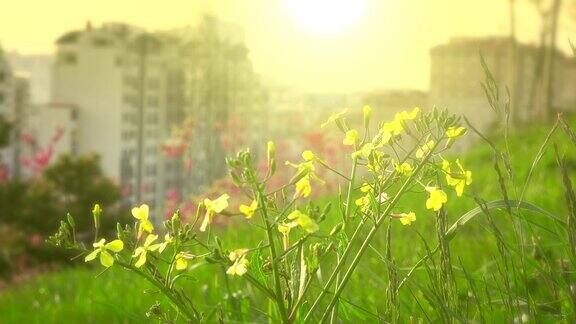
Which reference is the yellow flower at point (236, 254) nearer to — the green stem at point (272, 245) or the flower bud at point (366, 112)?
the green stem at point (272, 245)

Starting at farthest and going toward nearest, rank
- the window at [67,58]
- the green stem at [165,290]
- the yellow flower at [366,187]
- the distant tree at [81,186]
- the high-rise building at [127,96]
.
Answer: the window at [67,58]
the high-rise building at [127,96]
the distant tree at [81,186]
the yellow flower at [366,187]
the green stem at [165,290]

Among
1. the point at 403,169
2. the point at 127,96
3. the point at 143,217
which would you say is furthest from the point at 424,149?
the point at 127,96

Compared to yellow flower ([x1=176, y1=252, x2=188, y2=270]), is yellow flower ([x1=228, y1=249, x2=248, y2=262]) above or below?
above

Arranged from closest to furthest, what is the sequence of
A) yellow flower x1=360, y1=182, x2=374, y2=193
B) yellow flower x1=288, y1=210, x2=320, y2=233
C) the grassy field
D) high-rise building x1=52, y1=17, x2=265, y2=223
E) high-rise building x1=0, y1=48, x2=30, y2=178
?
1. yellow flower x1=288, y1=210, x2=320, y2=233
2. yellow flower x1=360, y1=182, x2=374, y2=193
3. the grassy field
4. high-rise building x1=0, y1=48, x2=30, y2=178
5. high-rise building x1=52, y1=17, x2=265, y2=223

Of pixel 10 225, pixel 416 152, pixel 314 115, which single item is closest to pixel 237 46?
pixel 314 115

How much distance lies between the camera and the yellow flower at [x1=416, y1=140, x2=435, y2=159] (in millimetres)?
1119

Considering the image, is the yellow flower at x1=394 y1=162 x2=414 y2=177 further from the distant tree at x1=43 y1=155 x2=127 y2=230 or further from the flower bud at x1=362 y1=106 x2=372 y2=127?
the distant tree at x1=43 y1=155 x2=127 y2=230

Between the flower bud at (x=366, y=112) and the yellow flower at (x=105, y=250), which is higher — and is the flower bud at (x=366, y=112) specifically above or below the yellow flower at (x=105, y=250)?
above

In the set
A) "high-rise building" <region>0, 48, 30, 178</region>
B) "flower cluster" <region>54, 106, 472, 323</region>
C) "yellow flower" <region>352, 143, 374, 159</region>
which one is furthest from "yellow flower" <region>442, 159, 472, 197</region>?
"high-rise building" <region>0, 48, 30, 178</region>

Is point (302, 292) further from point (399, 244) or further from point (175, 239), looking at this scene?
point (399, 244)

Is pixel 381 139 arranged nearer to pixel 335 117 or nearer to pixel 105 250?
pixel 335 117

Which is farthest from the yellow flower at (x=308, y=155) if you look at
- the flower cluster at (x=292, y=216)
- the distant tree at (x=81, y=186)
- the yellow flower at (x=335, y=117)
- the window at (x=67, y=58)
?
the window at (x=67, y=58)

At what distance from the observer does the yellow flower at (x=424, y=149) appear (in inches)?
44.1

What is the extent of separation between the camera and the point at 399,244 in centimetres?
320
